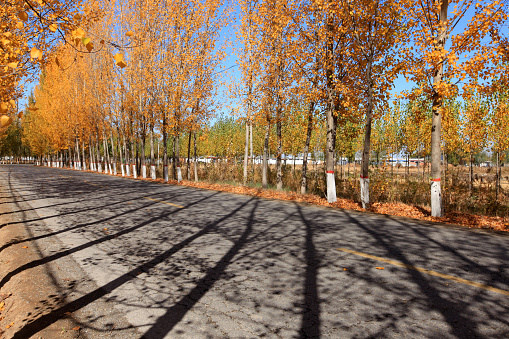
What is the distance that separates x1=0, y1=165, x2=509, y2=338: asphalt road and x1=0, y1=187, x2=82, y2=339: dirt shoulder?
14 centimetres

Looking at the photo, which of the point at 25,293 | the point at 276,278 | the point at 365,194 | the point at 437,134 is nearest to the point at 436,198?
the point at 437,134

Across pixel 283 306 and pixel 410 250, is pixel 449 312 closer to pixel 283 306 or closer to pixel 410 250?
pixel 283 306

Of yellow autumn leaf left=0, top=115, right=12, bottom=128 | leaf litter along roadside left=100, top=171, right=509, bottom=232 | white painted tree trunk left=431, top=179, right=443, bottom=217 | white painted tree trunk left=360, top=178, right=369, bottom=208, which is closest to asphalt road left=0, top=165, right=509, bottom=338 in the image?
leaf litter along roadside left=100, top=171, right=509, bottom=232

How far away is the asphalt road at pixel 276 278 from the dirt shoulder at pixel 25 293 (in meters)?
0.14

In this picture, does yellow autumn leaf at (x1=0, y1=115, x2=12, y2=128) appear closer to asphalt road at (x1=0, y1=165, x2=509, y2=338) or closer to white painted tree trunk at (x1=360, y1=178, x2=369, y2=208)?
asphalt road at (x1=0, y1=165, x2=509, y2=338)

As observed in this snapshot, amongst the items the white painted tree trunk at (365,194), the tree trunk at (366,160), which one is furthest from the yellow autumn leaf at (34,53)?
the white painted tree trunk at (365,194)

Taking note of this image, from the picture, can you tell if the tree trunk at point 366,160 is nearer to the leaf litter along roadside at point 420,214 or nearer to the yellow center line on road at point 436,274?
the leaf litter along roadside at point 420,214

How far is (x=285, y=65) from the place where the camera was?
59.6 ft

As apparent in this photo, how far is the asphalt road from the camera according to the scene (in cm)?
330

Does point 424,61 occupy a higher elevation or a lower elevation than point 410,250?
higher

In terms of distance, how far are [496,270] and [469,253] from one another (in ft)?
2.94

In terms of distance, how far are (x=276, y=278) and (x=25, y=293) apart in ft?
12.2

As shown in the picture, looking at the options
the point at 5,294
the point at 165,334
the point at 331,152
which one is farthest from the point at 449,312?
the point at 331,152

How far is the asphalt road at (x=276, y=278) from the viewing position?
3.30 meters
